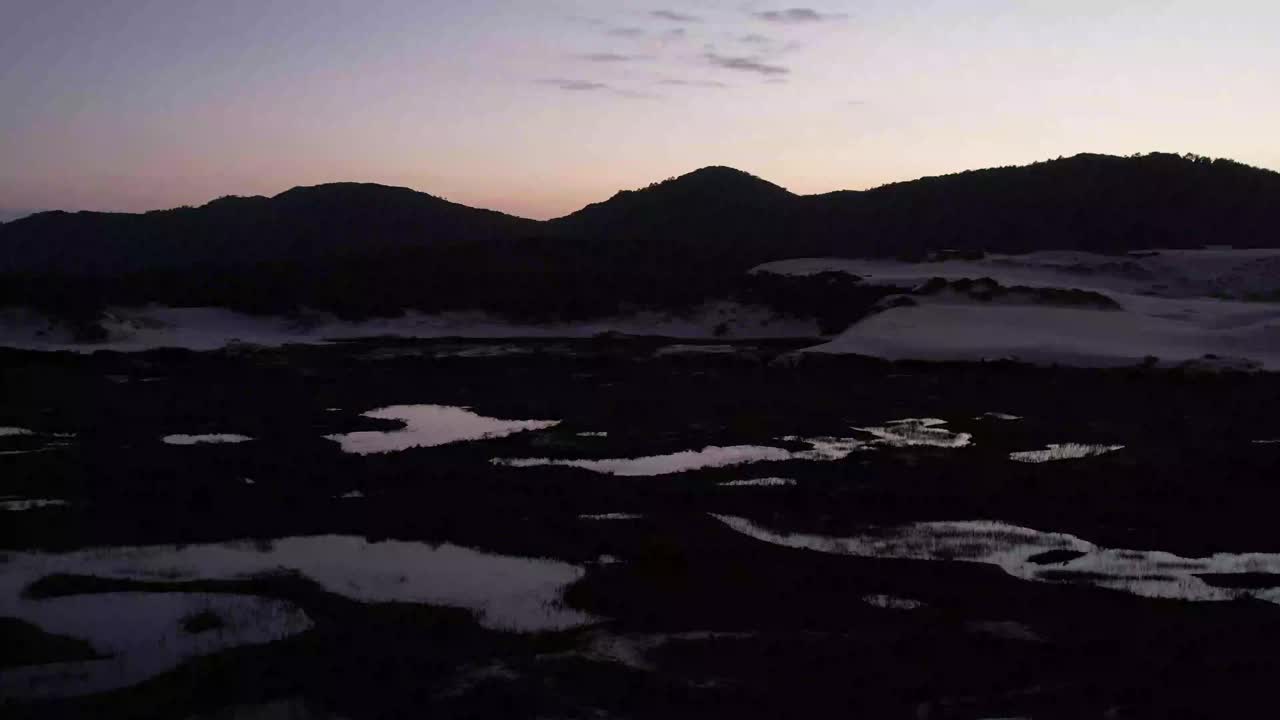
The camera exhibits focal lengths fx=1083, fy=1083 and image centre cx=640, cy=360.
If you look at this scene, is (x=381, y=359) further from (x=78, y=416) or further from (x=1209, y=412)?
(x=1209, y=412)

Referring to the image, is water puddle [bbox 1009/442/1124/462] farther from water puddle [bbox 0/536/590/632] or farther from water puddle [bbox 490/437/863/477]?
water puddle [bbox 0/536/590/632]

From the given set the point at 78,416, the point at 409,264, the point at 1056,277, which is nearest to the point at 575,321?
the point at 409,264

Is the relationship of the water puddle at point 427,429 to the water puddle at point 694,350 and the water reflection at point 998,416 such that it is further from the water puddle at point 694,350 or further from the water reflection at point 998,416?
the water puddle at point 694,350

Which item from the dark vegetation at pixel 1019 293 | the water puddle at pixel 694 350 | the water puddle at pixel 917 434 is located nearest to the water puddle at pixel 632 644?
the water puddle at pixel 917 434

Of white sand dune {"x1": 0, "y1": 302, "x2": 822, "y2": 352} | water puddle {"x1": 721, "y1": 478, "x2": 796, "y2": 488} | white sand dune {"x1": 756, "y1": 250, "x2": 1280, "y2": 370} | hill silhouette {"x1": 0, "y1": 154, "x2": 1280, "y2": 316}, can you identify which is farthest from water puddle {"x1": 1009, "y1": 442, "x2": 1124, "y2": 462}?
hill silhouette {"x1": 0, "y1": 154, "x2": 1280, "y2": 316}

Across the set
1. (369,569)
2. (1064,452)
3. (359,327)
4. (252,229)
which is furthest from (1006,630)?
(252,229)

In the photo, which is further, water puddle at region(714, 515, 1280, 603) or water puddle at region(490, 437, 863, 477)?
water puddle at region(490, 437, 863, 477)
